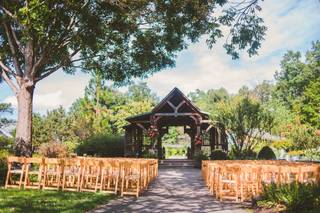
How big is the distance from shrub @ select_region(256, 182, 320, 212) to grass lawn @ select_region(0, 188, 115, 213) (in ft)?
15.1

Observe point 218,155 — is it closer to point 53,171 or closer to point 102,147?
point 102,147

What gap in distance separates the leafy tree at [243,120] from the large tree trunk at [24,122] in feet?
44.7

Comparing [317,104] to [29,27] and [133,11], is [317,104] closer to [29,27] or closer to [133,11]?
[133,11]

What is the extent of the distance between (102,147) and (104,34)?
1581 centimetres

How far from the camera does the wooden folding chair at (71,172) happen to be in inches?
523

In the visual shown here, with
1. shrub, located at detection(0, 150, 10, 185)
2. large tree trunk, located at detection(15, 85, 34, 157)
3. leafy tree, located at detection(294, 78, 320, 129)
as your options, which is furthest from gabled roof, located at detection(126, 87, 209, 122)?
leafy tree, located at detection(294, 78, 320, 129)

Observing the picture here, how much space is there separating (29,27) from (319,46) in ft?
237

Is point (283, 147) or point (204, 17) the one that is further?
point (283, 147)

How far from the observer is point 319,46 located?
249ft

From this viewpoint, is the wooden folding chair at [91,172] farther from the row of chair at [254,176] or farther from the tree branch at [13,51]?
the tree branch at [13,51]

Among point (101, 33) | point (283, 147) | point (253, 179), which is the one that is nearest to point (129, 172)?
point (253, 179)

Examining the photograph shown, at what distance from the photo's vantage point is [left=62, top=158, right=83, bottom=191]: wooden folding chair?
43.6 ft

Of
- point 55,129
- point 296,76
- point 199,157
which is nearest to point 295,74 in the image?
point 296,76

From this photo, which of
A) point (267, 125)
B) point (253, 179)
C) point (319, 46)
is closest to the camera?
point (253, 179)
